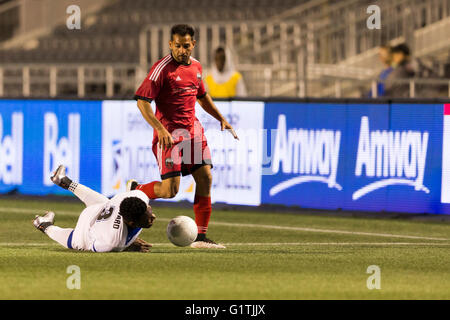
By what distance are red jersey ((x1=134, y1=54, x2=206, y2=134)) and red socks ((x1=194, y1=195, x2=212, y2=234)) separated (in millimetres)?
730

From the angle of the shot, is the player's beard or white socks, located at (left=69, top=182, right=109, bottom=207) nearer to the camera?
white socks, located at (left=69, top=182, right=109, bottom=207)

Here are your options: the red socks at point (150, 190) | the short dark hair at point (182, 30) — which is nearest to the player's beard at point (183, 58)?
the short dark hair at point (182, 30)

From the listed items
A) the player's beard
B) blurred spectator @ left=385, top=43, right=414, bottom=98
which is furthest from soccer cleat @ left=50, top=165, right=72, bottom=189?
blurred spectator @ left=385, top=43, right=414, bottom=98

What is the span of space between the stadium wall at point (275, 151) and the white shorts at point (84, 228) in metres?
5.55

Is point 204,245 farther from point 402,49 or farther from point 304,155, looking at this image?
point 402,49

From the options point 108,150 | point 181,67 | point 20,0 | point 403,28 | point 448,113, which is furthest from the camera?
point 20,0

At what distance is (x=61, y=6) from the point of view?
102 ft

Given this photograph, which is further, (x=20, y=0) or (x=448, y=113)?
(x=20, y=0)

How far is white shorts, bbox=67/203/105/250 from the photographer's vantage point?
1012 cm

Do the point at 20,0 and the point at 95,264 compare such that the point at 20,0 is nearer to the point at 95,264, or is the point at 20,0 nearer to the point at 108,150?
the point at 108,150

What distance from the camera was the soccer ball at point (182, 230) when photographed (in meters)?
10.6

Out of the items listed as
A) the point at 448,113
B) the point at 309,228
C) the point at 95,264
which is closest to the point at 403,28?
the point at 448,113

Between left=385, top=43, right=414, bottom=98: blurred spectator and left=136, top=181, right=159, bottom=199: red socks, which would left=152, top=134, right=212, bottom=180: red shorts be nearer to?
left=136, top=181, right=159, bottom=199: red socks
